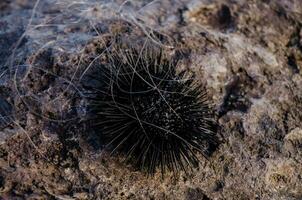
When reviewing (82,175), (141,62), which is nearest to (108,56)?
(141,62)

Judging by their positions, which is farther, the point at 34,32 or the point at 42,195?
the point at 34,32

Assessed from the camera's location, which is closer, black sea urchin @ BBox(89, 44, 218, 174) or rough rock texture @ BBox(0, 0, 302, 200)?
black sea urchin @ BBox(89, 44, 218, 174)

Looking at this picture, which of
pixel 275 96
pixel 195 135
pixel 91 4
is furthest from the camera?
pixel 91 4

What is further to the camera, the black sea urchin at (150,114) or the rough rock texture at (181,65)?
the rough rock texture at (181,65)

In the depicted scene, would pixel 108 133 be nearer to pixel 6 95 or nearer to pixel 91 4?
pixel 6 95
